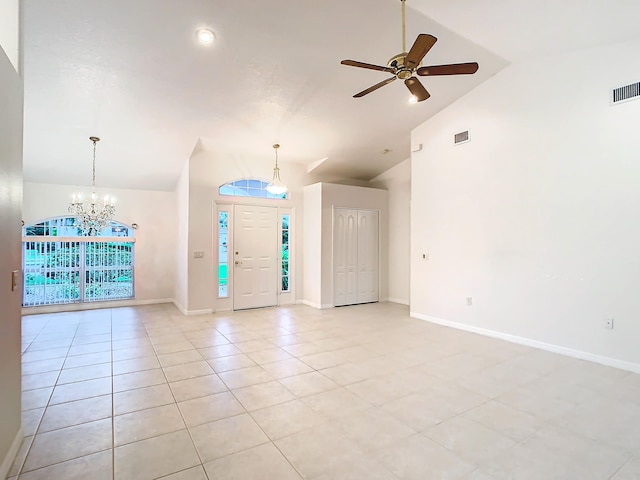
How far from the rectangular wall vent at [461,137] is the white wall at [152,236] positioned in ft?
18.3

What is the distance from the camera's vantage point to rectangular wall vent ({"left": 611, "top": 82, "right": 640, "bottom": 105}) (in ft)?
11.6

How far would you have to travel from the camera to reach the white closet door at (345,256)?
6836mm

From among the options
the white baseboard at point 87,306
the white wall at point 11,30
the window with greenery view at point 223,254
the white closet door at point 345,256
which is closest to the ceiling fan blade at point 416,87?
the white wall at point 11,30

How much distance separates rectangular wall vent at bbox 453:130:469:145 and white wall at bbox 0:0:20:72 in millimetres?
4978

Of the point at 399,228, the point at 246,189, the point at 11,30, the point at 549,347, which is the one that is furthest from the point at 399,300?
the point at 11,30

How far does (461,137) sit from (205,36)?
3711mm

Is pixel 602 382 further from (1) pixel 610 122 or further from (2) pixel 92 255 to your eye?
(2) pixel 92 255

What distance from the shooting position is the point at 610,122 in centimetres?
370

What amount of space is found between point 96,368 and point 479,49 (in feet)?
18.4

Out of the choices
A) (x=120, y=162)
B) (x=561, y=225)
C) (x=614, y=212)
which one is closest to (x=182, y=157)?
(x=120, y=162)

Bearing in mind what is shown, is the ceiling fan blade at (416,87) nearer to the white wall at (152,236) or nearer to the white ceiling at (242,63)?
the white ceiling at (242,63)

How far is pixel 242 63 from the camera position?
3.78 metres

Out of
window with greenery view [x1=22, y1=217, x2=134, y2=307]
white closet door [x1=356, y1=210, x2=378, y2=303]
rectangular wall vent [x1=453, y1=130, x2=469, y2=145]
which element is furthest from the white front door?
rectangular wall vent [x1=453, y1=130, x2=469, y2=145]

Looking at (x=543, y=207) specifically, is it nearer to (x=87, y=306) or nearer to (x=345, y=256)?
(x=345, y=256)
